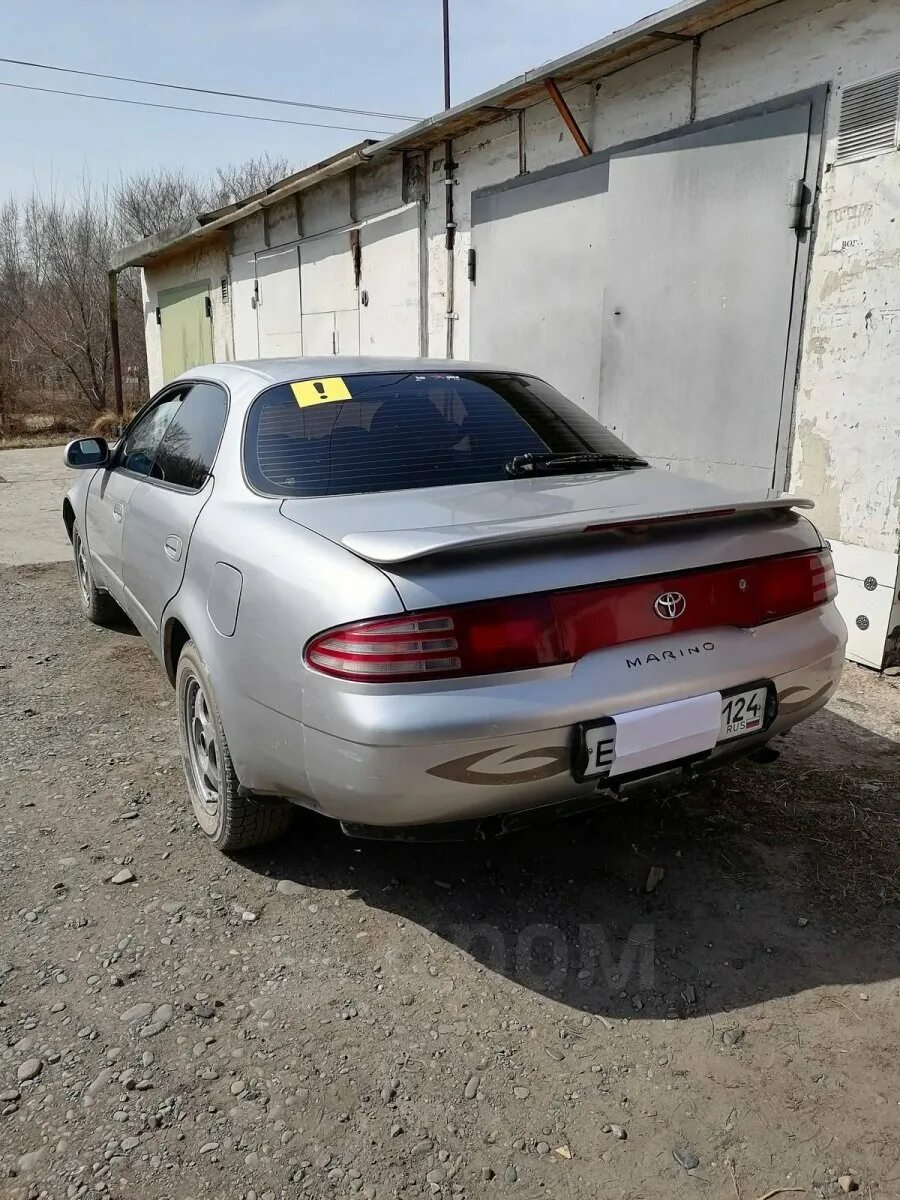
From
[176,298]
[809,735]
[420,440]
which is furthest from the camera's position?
[176,298]

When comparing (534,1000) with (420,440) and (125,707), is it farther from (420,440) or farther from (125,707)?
(125,707)

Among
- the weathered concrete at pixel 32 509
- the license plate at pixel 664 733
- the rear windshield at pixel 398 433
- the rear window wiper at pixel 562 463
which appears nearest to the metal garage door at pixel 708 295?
the rear windshield at pixel 398 433

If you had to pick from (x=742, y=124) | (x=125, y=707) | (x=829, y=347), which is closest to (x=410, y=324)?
(x=742, y=124)

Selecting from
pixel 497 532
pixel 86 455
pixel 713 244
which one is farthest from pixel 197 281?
pixel 497 532

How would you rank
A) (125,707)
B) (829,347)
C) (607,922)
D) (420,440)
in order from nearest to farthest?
(607,922), (420,440), (125,707), (829,347)

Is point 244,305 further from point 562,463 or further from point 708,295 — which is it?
point 562,463

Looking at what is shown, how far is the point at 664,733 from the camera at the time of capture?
2223 millimetres

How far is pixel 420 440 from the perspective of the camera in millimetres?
2975

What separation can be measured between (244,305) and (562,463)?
12191mm

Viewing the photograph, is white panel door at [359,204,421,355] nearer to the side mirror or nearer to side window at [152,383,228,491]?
the side mirror

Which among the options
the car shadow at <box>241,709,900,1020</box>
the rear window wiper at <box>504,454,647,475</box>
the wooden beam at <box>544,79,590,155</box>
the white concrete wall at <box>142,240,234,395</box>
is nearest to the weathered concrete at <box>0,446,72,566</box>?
the white concrete wall at <box>142,240,234,395</box>

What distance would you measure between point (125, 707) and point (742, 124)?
473 centimetres

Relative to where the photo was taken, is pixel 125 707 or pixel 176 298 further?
pixel 176 298

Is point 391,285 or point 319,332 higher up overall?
point 391,285
